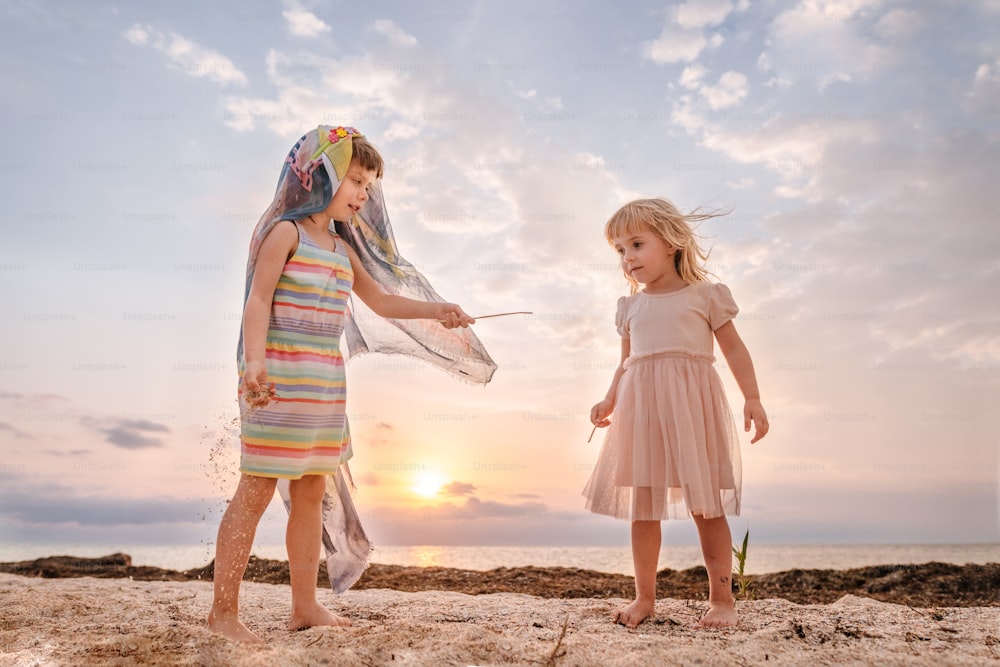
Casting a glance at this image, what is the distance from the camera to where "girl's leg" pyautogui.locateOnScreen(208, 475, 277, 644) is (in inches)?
112

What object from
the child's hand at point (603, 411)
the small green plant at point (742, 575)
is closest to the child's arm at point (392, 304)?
the child's hand at point (603, 411)

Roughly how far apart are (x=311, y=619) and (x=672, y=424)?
1.81 m

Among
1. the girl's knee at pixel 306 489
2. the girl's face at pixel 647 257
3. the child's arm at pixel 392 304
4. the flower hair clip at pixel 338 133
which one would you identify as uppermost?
the flower hair clip at pixel 338 133

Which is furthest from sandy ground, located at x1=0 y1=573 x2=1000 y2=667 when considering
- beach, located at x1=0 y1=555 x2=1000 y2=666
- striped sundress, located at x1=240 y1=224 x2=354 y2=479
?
striped sundress, located at x1=240 y1=224 x2=354 y2=479

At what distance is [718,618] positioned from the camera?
3361 millimetres

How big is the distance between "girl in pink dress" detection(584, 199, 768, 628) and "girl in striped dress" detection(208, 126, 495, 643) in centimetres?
89

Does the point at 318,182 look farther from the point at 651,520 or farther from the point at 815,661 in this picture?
the point at 815,661

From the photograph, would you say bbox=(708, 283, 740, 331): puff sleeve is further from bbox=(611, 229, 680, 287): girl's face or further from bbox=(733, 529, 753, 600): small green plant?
bbox=(733, 529, 753, 600): small green plant

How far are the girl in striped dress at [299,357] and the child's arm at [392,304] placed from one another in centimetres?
1

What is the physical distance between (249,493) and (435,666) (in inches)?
43.4

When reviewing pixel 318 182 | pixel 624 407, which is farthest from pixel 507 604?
pixel 318 182

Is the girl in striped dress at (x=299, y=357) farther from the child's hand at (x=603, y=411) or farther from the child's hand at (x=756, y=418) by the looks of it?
the child's hand at (x=756, y=418)

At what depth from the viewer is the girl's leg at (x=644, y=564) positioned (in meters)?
3.45

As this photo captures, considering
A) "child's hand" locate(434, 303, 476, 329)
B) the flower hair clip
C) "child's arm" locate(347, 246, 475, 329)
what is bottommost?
"child's hand" locate(434, 303, 476, 329)
